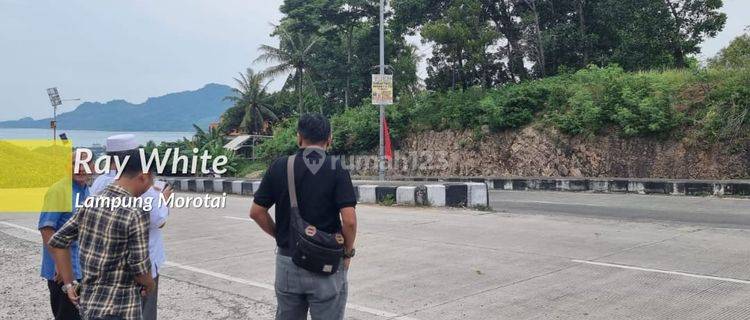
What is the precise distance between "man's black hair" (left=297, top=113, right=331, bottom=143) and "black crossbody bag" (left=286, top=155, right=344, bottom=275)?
0.22 meters

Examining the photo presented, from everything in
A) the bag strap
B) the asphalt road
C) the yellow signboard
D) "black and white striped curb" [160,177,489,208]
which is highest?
the yellow signboard

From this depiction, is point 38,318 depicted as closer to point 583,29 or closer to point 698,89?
point 698,89

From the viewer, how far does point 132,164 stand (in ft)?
10.4

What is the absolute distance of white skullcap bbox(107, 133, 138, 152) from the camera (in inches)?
135

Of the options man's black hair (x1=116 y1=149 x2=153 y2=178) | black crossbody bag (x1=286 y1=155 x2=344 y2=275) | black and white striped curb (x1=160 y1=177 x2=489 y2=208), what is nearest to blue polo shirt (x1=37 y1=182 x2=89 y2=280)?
man's black hair (x1=116 y1=149 x2=153 y2=178)

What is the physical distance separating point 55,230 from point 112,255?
1175 millimetres

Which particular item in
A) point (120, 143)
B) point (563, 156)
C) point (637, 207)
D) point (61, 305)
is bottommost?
point (61, 305)

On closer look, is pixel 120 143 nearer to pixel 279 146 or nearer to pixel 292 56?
pixel 279 146

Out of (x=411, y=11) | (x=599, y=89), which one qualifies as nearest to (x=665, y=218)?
(x=599, y=89)

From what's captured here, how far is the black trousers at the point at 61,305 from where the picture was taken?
4.11 metres

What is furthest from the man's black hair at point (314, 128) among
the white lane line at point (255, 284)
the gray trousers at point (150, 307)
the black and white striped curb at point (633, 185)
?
the black and white striped curb at point (633, 185)

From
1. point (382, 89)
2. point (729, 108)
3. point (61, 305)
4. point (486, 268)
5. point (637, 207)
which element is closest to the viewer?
point (61, 305)

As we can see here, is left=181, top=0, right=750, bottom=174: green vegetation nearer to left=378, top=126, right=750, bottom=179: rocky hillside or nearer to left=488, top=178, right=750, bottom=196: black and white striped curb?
left=378, top=126, right=750, bottom=179: rocky hillside

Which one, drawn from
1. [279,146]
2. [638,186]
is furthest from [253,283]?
[279,146]
